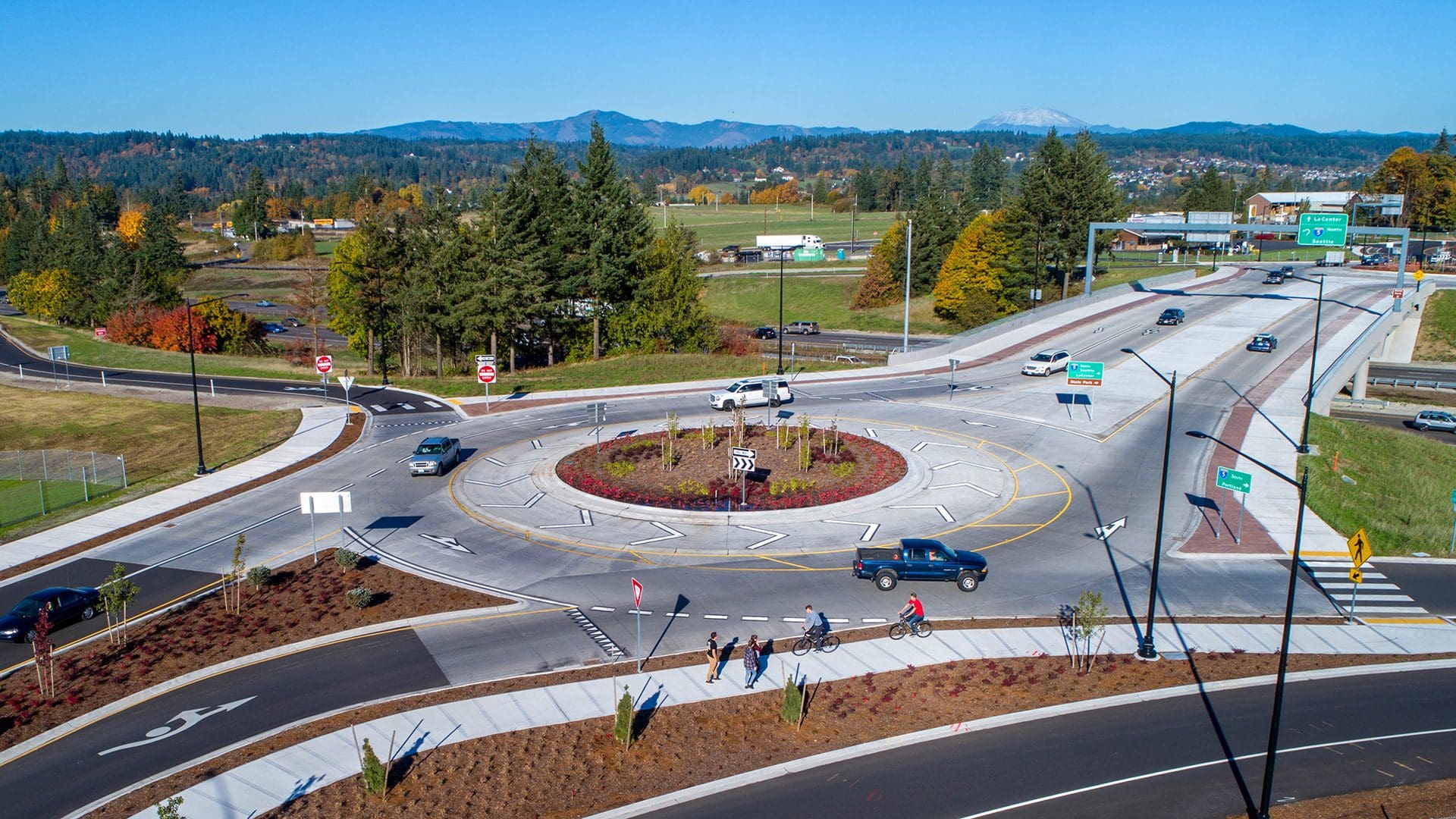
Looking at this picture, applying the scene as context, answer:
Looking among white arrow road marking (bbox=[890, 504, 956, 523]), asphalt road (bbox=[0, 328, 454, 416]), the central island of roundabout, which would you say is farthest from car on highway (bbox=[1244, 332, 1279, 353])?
asphalt road (bbox=[0, 328, 454, 416])

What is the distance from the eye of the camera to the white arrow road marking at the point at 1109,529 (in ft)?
102

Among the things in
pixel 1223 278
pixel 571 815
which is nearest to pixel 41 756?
pixel 571 815

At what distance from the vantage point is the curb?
55.7 ft

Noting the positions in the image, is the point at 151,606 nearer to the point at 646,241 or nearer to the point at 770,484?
the point at 770,484

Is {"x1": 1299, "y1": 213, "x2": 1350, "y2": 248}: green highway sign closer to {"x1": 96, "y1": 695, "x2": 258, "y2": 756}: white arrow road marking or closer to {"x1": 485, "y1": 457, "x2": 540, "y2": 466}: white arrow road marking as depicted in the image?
{"x1": 485, "y1": 457, "x2": 540, "y2": 466}: white arrow road marking

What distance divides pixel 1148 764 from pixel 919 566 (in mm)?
9147

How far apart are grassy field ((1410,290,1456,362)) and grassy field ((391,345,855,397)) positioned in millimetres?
56509

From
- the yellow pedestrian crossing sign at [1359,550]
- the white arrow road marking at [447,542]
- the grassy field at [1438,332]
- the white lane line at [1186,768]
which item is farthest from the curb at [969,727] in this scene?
the grassy field at [1438,332]

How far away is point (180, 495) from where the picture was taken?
3669 centimetres

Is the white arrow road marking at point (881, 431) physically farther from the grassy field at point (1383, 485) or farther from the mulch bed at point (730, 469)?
the grassy field at point (1383, 485)

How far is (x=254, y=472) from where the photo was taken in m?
39.8

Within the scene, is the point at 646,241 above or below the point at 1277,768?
above

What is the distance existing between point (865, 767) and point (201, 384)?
57089 mm

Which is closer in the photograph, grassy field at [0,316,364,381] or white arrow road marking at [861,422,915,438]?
white arrow road marking at [861,422,915,438]
